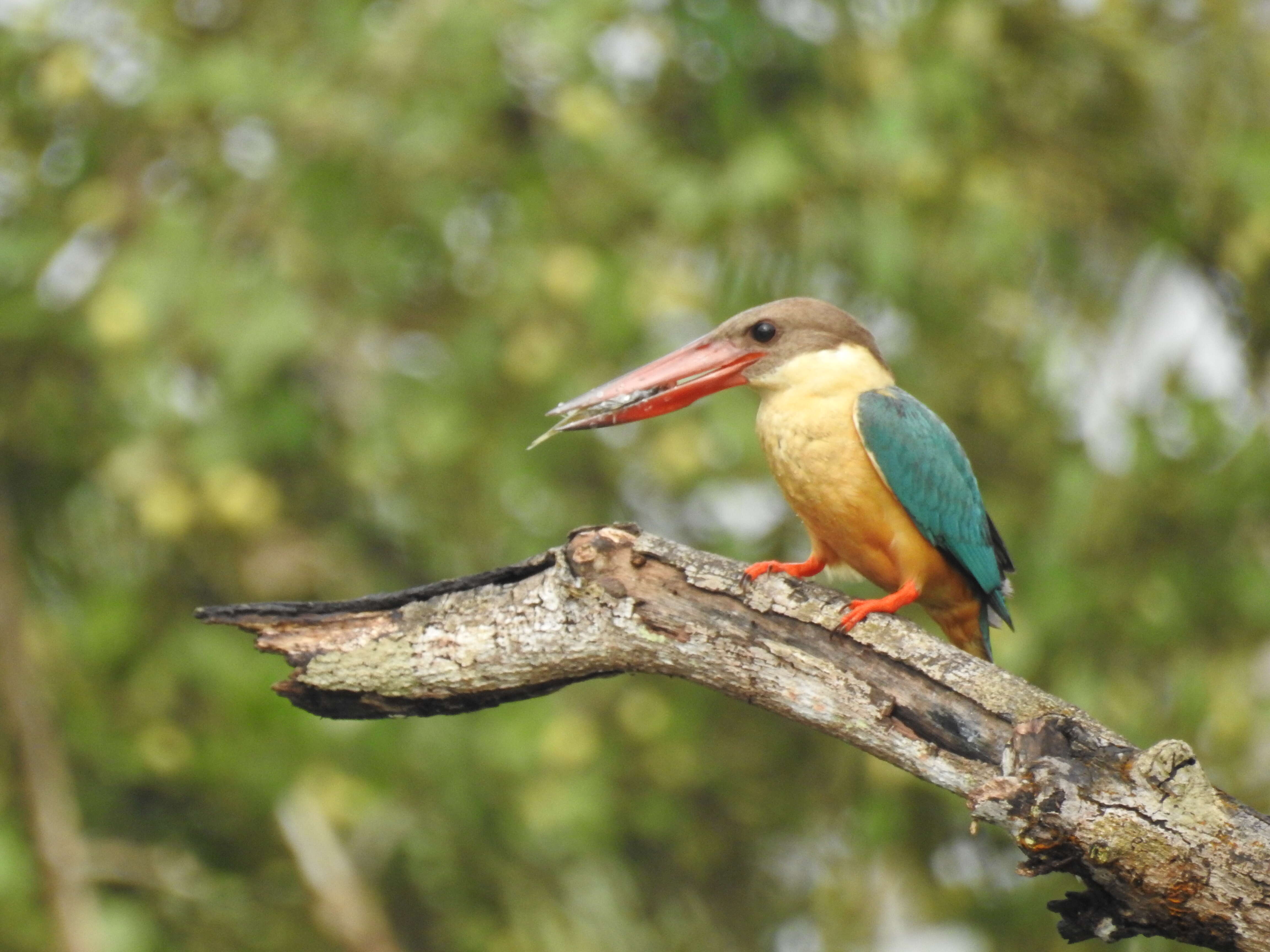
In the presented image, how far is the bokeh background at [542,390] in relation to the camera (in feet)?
16.6

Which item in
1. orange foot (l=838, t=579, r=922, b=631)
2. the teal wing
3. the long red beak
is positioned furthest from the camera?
the long red beak

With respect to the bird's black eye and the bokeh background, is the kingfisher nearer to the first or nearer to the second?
the bird's black eye

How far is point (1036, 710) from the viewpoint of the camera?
7.93ft

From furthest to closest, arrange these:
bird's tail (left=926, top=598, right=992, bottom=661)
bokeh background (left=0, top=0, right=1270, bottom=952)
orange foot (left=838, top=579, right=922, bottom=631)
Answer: bokeh background (left=0, top=0, right=1270, bottom=952)
bird's tail (left=926, top=598, right=992, bottom=661)
orange foot (left=838, top=579, right=922, bottom=631)

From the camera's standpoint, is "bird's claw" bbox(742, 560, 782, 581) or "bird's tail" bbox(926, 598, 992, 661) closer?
"bird's claw" bbox(742, 560, 782, 581)

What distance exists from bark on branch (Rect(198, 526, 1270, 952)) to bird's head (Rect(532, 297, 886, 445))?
72 cm

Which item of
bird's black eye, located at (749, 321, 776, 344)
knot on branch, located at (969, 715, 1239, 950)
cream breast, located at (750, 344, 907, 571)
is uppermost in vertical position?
bird's black eye, located at (749, 321, 776, 344)

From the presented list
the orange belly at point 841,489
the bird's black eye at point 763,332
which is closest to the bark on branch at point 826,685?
the orange belly at point 841,489

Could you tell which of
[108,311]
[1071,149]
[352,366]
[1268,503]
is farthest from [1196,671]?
[108,311]

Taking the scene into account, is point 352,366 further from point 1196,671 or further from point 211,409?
point 1196,671

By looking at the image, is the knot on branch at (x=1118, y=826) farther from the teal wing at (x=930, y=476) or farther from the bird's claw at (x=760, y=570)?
the teal wing at (x=930, y=476)

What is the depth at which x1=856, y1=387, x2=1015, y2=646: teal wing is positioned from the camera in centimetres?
320

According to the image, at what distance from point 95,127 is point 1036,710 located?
4.42 meters

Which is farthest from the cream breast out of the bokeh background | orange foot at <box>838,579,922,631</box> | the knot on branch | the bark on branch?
the bokeh background
